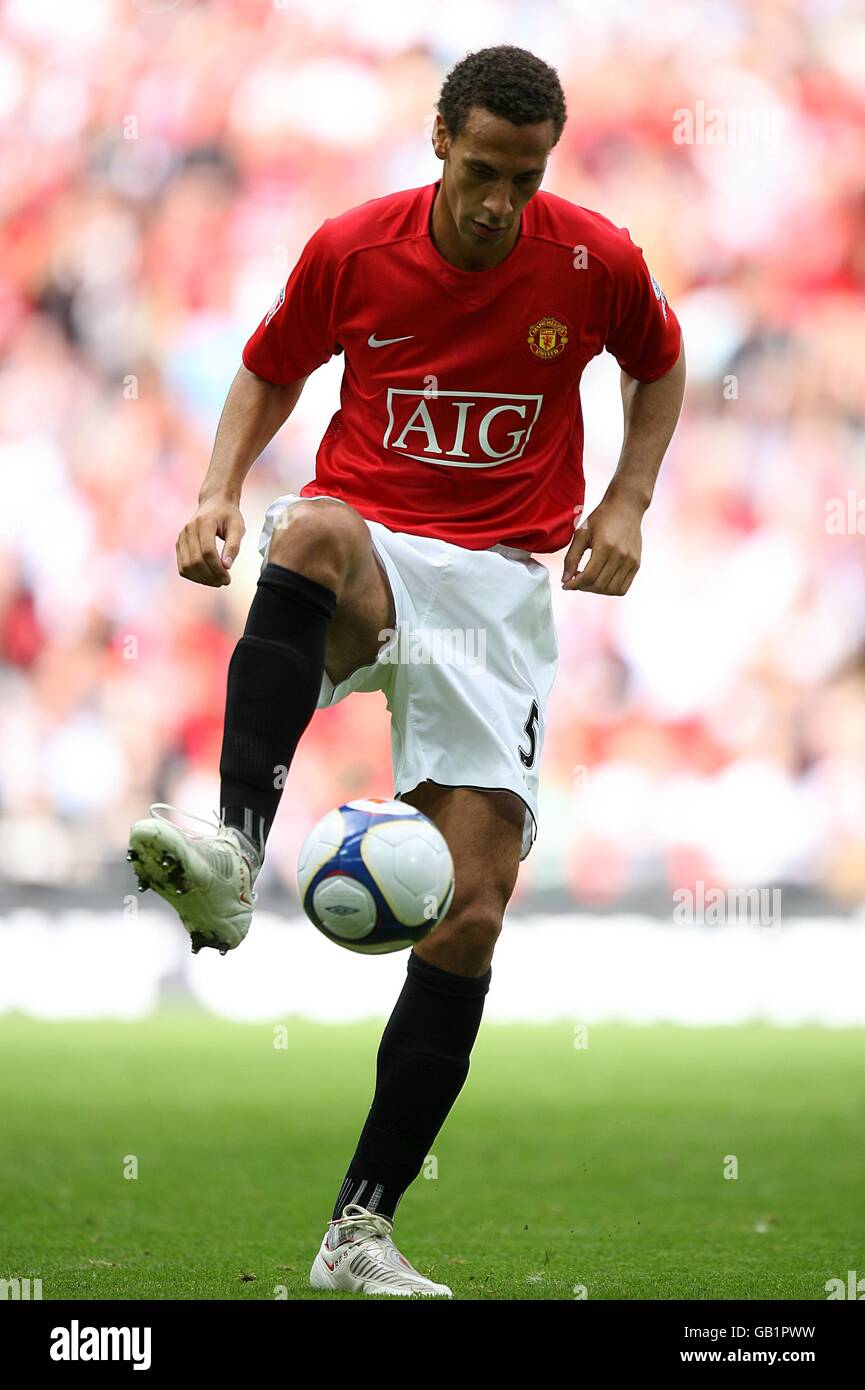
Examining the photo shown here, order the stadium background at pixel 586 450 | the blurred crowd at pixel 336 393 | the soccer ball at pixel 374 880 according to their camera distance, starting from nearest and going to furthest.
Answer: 1. the soccer ball at pixel 374 880
2. the stadium background at pixel 586 450
3. the blurred crowd at pixel 336 393

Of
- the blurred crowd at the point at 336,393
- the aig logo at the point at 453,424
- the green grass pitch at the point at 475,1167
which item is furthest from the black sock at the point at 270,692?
the blurred crowd at the point at 336,393

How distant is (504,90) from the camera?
3.42 meters

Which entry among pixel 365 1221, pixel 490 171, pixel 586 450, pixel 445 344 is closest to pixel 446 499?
pixel 445 344

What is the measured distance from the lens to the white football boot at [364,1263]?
132 inches

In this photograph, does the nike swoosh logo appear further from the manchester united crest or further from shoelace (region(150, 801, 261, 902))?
shoelace (region(150, 801, 261, 902))

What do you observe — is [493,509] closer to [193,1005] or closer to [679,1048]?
[679,1048]

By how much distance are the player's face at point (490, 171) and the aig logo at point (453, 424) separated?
327 millimetres

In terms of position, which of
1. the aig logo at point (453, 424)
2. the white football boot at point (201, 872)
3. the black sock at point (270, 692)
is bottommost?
the white football boot at point (201, 872)

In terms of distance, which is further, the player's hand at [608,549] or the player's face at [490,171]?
the player's hand at [608,549]

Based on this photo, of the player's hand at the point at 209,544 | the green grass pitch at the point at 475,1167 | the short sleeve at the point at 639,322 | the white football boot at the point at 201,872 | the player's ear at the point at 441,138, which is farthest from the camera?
the short sleeve at the point at 639,322

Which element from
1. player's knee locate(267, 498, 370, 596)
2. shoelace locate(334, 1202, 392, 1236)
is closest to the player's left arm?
player's knee locate(267, 498, 370, 596)

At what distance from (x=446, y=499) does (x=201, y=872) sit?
111 centimetres

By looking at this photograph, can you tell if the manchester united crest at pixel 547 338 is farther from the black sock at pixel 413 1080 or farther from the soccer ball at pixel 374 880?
the black sock at pixel 413 1080

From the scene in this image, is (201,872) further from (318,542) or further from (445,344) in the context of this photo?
(445,344)
